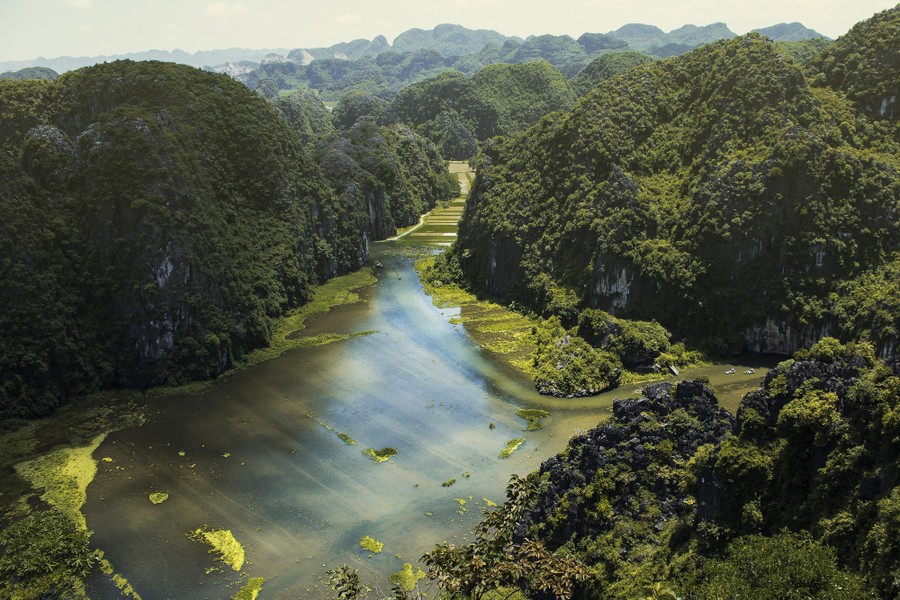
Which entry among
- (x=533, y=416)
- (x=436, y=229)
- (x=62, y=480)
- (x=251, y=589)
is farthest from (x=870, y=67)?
(x=62, y=480)

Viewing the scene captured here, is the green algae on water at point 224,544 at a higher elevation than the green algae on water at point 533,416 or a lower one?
lower

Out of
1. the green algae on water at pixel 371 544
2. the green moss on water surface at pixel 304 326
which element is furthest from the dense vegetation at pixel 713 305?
the green moss on water surface at pixel 304 326

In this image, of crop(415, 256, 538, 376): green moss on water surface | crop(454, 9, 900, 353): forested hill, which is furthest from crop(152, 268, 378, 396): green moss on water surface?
crop(454, 9, 900, 353): forested hill

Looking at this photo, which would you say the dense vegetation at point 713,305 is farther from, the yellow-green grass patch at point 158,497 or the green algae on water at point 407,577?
the yellow-green grass patch at point 158,497

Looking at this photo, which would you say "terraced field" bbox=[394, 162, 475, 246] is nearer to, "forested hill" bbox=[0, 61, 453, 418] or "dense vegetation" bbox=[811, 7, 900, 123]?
"forested hill" bbox=[0, 61, 453, 418]

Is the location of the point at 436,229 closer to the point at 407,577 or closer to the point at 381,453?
the point at 381,453

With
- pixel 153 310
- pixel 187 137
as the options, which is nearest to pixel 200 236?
pixel 153 310
